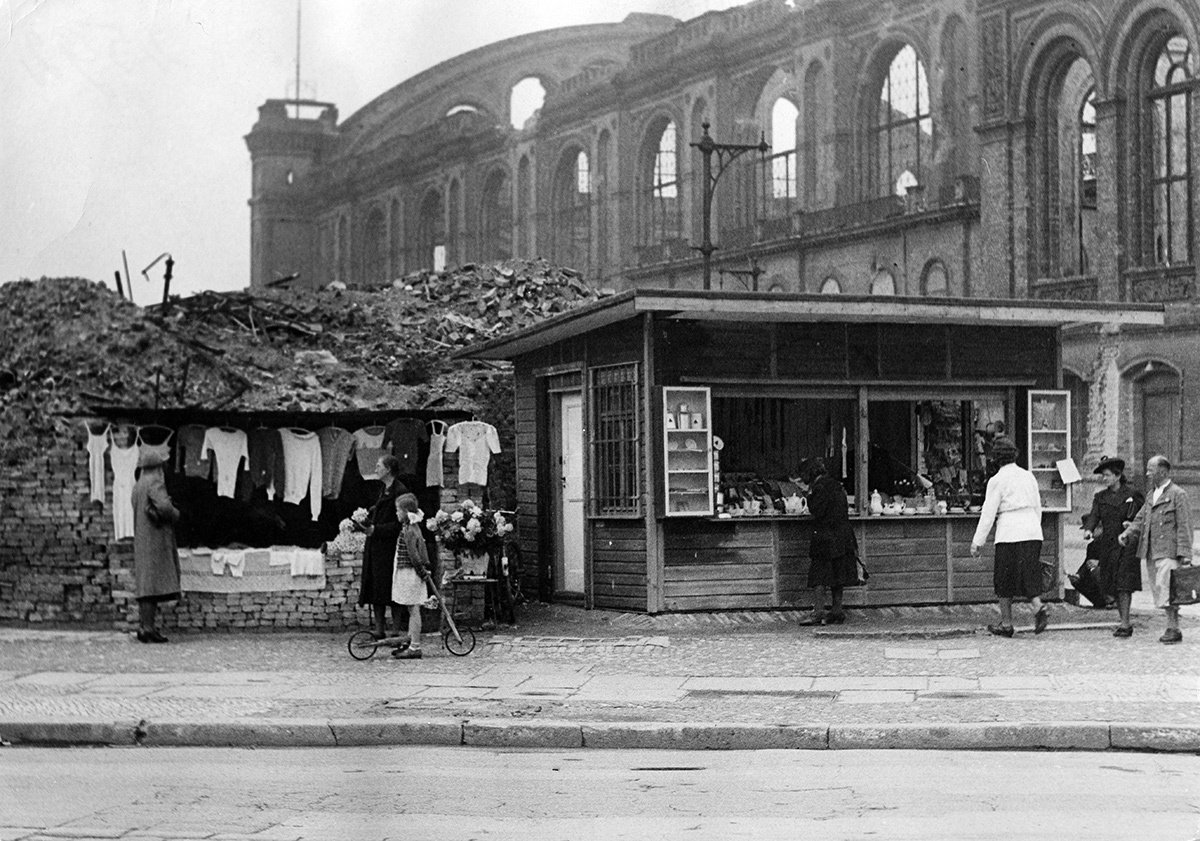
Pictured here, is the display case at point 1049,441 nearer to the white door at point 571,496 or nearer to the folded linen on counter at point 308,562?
the white door at point 571,496

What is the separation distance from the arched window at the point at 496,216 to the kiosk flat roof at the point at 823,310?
1244 inches

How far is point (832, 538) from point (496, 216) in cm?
3572

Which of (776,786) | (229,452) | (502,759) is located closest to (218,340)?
(229,452)

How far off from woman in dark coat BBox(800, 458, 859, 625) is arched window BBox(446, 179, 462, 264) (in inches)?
1237

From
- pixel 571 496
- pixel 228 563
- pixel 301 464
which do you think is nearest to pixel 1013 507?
pixel 571 496

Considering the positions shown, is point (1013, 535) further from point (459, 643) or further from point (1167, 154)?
point (1167, 154)

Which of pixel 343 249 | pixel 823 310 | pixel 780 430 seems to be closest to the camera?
pixel 823 310

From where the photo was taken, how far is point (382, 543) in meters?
15.0

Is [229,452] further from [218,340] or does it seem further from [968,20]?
[968,20]

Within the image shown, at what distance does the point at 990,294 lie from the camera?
129ft

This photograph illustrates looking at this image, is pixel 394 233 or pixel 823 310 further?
pixel 394 233

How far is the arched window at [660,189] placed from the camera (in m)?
53.1

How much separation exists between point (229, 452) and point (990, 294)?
1025 inches

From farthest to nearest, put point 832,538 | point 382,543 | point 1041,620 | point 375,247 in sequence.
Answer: point 375,247 → point 832,538 → point 1041,620 → point 382,543
